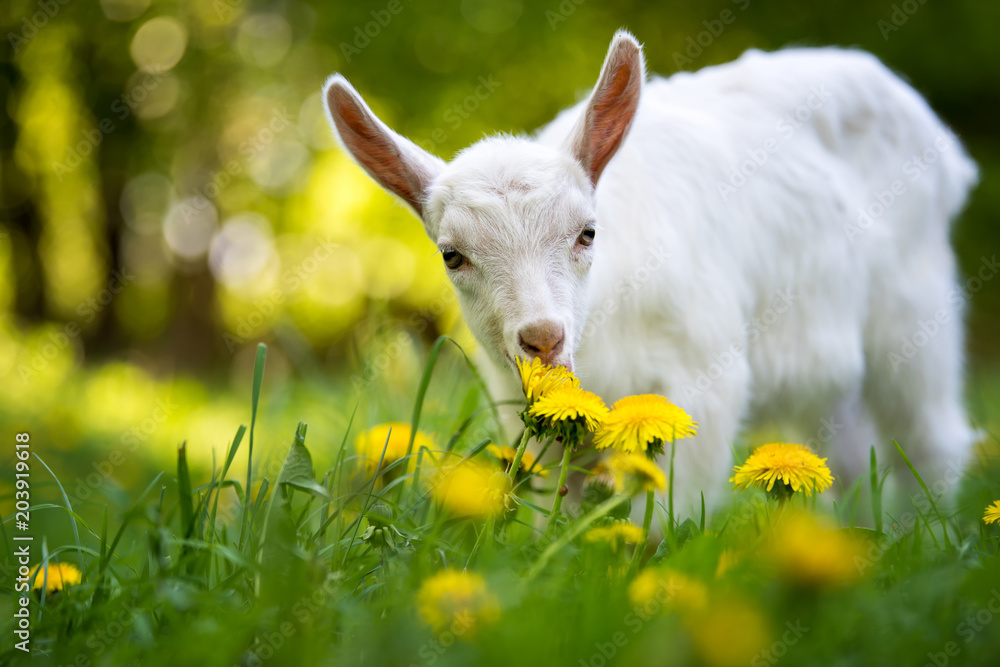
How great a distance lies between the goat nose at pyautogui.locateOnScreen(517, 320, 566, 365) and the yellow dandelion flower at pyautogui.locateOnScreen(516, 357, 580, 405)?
0.16 meters

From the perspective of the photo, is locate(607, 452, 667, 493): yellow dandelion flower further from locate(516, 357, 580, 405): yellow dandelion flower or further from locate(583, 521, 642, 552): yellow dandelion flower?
locate(516, 357, 580, 405): yellow dandelion flower

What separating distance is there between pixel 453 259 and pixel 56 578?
1.25m

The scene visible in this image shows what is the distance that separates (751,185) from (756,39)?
6782 mm

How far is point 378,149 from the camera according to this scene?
237 centimetres

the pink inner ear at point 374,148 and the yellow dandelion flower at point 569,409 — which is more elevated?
the pink inner ear at point 374,148

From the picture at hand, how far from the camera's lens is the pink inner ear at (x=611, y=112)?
2.29m

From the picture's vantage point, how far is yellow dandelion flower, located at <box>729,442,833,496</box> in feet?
4.91

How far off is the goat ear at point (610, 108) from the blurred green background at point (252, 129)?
4.70 metres

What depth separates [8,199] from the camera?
10.7m

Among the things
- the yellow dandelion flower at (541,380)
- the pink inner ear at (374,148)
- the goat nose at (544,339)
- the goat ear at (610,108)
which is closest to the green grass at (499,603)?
the yellow dandelion flower at (541,380)

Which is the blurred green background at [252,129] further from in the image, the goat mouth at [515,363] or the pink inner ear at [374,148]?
the goat mouth at [515,363]

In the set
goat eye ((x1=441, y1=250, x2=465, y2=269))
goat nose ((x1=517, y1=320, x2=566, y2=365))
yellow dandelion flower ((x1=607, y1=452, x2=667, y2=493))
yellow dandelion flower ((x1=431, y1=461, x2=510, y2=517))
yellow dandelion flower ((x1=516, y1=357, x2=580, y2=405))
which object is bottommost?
yellow dandelion flower ((x1=431, y1=461, x2=510, y2=517))

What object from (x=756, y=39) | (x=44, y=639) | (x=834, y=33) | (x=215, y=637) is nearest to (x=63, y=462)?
(x=44, y=639)

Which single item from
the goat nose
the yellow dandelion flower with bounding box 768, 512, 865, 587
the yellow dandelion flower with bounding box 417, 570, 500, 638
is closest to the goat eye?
the goat nose
